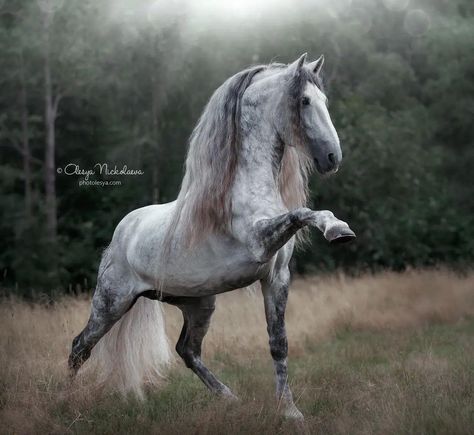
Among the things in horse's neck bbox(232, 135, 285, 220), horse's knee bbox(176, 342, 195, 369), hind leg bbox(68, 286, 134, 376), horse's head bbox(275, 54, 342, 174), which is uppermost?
horse's head bbox(275, 54, 342, 174)

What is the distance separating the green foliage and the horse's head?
15139 mm

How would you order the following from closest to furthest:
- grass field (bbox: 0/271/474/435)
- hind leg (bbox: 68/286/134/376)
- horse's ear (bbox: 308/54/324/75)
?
grass field (bbox: 0/271/474/435)
horse's ear (bbox: 308/54/324/75)
hind leg (bbox: 68/286/134/376)

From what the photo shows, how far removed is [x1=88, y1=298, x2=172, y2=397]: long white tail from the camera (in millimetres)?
6367

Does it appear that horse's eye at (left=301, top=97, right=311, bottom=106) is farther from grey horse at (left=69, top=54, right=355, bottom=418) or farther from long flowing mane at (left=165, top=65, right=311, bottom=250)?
long flowing mane at (left=165, top=65, right=311, bottom=250)

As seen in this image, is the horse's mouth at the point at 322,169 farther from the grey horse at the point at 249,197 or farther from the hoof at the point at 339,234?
the hoof at the point at 339,234

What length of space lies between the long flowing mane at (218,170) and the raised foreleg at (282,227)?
38 cm

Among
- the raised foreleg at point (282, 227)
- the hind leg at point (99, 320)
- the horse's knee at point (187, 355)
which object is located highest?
the raised foreleg at point (282, 227)

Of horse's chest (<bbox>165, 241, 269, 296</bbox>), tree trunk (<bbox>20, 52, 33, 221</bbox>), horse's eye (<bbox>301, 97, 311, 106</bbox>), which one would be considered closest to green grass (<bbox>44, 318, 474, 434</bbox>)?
horse's chest (<bbox>165, 241, 269, 296</bbox>)

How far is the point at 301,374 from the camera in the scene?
7344mm

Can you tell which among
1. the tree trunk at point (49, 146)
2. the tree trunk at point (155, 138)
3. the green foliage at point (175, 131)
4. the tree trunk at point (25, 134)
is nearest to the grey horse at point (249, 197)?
the green foliage at point (175, 131)

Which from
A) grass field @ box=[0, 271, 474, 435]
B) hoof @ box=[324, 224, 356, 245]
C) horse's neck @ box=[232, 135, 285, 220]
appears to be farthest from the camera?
horse's neck @ box=[232, 135, 285, 220]

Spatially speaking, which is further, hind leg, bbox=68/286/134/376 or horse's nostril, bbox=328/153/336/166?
hind leg, bbox=68/286/134/376

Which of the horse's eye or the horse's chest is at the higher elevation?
the horse's eye

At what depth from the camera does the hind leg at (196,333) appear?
6344mm
